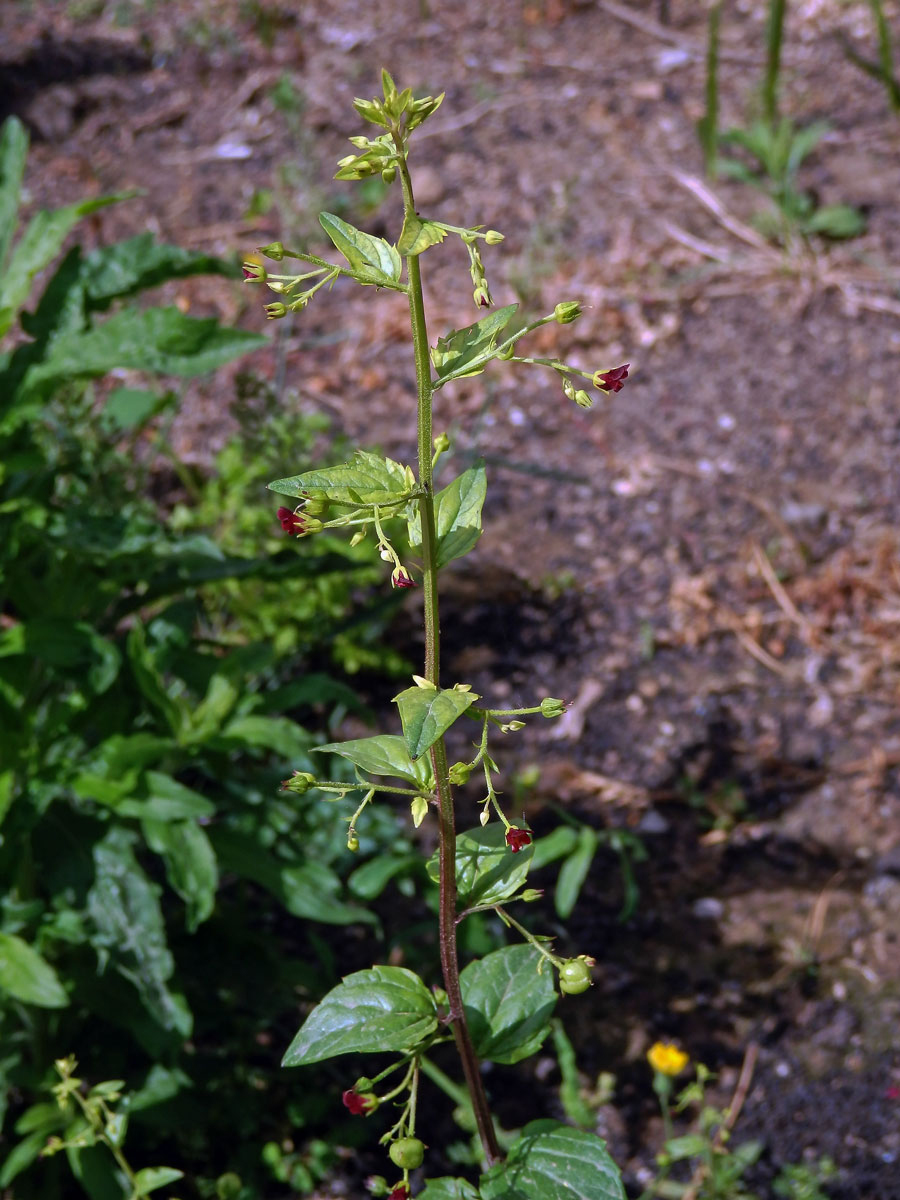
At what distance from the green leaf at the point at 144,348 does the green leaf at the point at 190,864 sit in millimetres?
760

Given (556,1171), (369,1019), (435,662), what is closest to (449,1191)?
(556,1171)

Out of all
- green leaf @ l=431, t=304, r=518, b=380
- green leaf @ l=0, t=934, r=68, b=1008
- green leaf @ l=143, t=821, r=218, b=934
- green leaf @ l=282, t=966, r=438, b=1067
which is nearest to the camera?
green leaf @ l=431, t=304, r=518, b=380

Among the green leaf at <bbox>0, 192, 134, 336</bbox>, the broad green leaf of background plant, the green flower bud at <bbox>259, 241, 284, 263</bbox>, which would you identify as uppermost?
the green flower bud at <bbox>259, 241, 284, 263</bbox>

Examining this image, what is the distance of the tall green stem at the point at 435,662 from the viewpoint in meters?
0.98

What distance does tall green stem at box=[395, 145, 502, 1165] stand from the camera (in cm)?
98

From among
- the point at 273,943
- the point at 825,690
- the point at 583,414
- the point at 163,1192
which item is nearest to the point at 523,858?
the point at 273,943

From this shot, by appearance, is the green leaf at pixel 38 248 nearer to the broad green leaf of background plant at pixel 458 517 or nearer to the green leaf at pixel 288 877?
the green leaf at pixel 288 877

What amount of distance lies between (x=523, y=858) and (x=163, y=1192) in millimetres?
1332

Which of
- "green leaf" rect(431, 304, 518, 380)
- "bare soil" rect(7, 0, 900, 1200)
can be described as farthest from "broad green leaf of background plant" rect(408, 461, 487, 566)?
"bare soil" rect(7, 0, 900, 1200)

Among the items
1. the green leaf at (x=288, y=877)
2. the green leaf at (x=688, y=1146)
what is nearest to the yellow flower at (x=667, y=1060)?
the green leaf at (x=688, y=1146)

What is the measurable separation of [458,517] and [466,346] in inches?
6.5

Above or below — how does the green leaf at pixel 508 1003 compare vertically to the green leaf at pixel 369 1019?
below

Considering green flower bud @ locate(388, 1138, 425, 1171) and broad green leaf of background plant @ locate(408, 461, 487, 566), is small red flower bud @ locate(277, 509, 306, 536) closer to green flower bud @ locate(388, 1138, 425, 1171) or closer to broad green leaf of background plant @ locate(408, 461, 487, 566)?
broad green leaf of background plant @ locate(408, 461, 487, 566)

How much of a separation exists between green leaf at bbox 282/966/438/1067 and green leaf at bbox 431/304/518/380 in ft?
2.01
